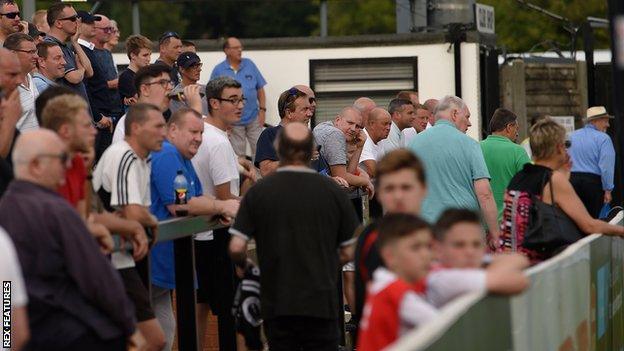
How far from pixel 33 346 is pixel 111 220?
144 centimetres

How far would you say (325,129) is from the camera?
13453 mm

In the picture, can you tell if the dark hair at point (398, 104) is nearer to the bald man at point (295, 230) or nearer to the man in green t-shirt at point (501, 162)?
the man in green t-shirt at point (501, 162)

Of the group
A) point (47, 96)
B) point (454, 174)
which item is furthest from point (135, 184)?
point (454, 174)

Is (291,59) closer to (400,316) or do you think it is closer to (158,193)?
(158,193)

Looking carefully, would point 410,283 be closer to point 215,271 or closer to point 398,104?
point 215,271

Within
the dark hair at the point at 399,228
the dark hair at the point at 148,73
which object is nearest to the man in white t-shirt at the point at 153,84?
the dark hair at the point at 148,73

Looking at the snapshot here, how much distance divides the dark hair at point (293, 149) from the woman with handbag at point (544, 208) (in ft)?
8.36

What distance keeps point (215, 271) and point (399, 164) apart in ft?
11.7

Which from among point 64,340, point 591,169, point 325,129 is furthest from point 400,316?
point 591,169

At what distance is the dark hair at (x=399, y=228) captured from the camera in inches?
Result: 268

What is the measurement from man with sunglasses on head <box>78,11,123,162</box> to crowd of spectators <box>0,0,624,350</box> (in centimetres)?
2

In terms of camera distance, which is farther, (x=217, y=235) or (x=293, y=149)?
(x=217, y=235)

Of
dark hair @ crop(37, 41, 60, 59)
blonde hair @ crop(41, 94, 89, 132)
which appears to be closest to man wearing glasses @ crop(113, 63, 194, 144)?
dark hair @ crop(37, 41, 60, 59)

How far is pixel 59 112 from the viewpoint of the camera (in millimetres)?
7953
